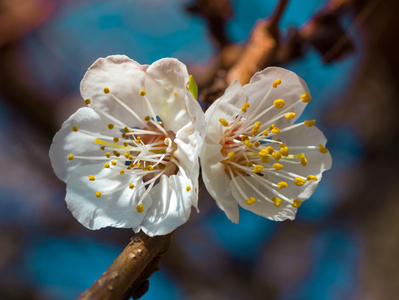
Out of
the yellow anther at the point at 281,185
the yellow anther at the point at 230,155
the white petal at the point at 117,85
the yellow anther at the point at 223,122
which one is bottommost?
the yellow anther at the point at 281,185

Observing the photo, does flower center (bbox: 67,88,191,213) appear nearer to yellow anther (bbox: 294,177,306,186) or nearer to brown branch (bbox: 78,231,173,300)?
brown branch (bbox: 78,231,173,300)

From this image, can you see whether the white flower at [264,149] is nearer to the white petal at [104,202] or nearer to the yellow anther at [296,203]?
the yellow anther at [296,203]

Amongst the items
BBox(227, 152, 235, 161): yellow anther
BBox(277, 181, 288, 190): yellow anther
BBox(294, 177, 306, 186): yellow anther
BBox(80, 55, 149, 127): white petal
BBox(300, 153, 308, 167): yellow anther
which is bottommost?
BBox(294, 177, 306, 186): yellow anther

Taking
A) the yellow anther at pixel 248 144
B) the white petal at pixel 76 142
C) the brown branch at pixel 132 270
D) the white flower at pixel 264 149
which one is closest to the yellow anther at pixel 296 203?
the white flower at pixel 264 149

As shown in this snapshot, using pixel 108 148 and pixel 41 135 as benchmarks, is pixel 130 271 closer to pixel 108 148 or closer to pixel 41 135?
pixel 108 148

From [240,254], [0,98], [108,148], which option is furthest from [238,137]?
[240,254]

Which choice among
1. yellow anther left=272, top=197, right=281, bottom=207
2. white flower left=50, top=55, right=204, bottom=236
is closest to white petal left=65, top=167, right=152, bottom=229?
white flower left=50, top=55, right=204, bottom=236

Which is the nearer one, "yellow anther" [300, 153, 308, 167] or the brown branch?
the brown branch
